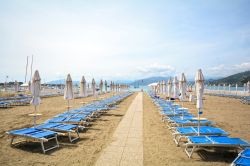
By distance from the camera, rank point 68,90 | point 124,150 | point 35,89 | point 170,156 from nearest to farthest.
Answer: point 170,156 < point 124,150 < point 35,89 < point 68,90

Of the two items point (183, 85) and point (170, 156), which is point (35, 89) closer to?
point (170, 156)

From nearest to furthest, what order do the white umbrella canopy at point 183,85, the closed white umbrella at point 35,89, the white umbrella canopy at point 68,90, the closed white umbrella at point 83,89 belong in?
the closed white umbrella at point 35,89 < the white umbrella canopy at point 68,90 < the white umbrella canopy at point 183,85 < the closed white umbrella at point 83,89

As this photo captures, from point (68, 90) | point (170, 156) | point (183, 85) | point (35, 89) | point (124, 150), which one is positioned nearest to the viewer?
point (170, 156)

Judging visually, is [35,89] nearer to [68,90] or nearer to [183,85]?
[68,90]

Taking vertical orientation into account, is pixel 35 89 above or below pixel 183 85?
below

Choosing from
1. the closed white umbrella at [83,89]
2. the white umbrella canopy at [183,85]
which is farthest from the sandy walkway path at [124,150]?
the closed white umbrella at [83,89]

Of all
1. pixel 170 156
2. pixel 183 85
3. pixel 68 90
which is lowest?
pixel 170 156

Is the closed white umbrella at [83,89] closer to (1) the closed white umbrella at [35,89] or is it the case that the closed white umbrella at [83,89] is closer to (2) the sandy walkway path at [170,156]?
(1) the closed white umbrella at [35,89]

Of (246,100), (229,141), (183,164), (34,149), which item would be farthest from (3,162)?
(246,100)

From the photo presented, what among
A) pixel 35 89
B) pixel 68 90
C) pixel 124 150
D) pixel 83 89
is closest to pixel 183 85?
pixel 83 89

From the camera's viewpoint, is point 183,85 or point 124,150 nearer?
point 124,150

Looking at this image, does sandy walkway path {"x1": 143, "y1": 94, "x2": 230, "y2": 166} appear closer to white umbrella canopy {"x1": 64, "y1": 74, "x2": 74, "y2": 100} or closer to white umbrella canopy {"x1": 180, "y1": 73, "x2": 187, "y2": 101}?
white umbrella canopy {"x1": 64, "y1": 74, "x2": 74, "y2": 100}

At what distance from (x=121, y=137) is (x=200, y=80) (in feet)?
11.4

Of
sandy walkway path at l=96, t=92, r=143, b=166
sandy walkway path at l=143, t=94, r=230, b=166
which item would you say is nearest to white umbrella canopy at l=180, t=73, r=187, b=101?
sandy walkway path at l=96, t=92, r=143, b=166
